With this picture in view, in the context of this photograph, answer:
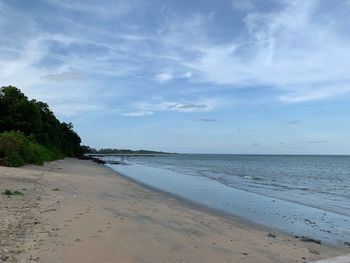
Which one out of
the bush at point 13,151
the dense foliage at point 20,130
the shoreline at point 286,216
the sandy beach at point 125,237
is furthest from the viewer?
the dense foliage at point 20,130

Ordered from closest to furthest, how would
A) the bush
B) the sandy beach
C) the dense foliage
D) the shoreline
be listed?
the sandy beach
the shoreline
the bush
the dense foliage

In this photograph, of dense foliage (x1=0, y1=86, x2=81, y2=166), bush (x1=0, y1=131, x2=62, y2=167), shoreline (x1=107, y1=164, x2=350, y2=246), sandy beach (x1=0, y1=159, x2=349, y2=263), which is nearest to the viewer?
sandy beach (x1=0, y1=159, x2=349, y2=263)

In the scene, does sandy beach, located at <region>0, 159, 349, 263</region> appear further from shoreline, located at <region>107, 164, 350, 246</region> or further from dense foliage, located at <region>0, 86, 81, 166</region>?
dense foliage, located at <region>0, 86, 81, 166</region>

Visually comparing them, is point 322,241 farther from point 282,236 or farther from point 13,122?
point 13,122

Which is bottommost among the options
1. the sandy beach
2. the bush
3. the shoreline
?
the shoreline

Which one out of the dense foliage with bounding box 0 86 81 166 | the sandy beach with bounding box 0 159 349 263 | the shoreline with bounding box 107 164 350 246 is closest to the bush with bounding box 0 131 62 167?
the dense foliage with bounding box 0 86 81 166

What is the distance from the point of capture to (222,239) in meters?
10.2

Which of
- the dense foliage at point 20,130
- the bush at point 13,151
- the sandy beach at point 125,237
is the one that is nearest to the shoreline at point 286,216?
the sandy beach at point 125,237

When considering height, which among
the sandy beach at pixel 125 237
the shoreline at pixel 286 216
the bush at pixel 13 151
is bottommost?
the shoreline at pixel 286 216

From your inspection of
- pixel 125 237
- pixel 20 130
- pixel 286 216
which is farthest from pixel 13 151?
pixel 20 130

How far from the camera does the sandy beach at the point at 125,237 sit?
7.36m

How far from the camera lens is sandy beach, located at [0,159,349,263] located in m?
7.36

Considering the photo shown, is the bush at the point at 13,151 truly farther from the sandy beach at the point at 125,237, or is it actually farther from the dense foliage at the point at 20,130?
the sandy beach at the point at 125,237

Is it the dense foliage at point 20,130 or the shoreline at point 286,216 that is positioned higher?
the dense foliage at point 20,130
